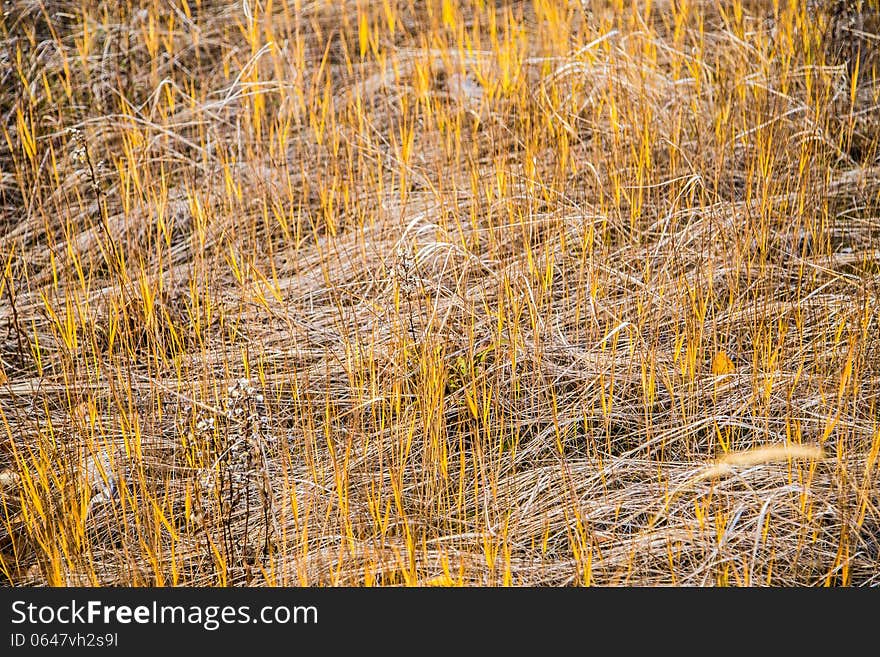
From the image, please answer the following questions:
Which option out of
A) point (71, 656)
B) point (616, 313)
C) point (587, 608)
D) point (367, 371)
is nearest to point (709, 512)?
point (587, 608)

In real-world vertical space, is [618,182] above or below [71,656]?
above

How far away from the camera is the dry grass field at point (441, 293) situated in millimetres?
1708

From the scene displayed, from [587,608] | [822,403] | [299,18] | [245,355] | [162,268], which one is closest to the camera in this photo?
[587,608]

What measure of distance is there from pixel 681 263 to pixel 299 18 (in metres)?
1.58

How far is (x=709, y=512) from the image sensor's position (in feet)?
5.58

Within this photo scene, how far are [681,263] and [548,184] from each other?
43 cm

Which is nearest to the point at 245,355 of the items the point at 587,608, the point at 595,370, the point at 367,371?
the point at 367,371

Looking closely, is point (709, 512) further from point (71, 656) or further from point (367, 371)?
point (71, 656)

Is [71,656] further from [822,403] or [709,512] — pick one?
[822,403]

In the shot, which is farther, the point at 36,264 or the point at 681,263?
the point at 36,264

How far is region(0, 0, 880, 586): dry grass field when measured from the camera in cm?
171

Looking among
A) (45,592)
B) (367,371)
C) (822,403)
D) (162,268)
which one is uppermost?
(162,268)

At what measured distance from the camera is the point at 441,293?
2.09m

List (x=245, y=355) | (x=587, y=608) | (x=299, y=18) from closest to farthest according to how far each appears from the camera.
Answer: (x=587, y=608) < (x=245, y=355) < (x=299, y=18)
